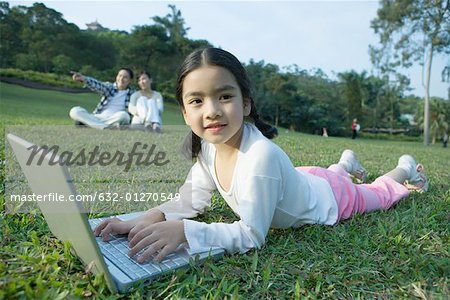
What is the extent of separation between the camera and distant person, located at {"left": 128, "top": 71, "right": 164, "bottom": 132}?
6340 millimetres

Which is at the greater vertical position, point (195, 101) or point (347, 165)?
point (195, 101)

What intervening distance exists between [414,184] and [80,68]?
25.5 metres

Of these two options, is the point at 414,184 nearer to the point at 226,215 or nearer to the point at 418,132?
the point at 226,215

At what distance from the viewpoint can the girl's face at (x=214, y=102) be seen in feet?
4.48

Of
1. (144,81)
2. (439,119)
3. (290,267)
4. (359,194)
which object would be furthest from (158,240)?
(439,119)

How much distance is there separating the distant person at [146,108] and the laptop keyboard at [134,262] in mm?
5017

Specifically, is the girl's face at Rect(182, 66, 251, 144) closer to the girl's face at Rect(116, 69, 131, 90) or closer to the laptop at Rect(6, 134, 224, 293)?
the laptop at Rect(6, 134, 224, 293)

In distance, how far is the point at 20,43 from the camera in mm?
22672

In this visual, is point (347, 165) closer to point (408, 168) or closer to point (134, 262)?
point (408, 168)

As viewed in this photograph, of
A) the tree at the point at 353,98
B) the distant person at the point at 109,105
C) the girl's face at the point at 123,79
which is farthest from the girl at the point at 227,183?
the tree at the point at 353,98

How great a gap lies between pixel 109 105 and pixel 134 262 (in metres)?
5.68

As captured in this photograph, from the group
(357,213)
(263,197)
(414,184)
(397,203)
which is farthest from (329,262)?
(414,184)

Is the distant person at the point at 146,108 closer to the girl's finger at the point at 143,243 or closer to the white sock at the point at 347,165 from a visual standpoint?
the white sock at the point at 347,165

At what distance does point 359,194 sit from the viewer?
74.5 inches
